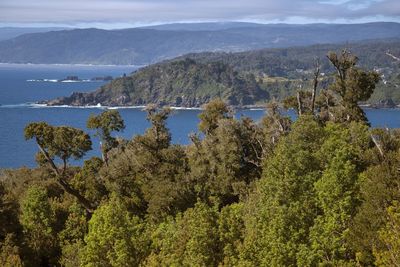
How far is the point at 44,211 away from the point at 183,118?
161m

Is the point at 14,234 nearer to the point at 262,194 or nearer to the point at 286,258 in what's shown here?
the point at 262,194

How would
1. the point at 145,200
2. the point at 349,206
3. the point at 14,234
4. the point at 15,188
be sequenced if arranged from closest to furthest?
the point at 349,206 < the point at 14,234 < the point at 145,200 < the point at 15,188

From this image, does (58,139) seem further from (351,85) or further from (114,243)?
(351,85)

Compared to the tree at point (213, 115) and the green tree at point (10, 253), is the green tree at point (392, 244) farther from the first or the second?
the tree at point (213, 115)

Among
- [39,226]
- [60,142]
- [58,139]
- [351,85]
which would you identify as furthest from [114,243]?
[351,85]

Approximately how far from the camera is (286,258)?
2077 cm

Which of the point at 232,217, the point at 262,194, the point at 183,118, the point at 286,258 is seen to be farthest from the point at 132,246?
the point at 183,118

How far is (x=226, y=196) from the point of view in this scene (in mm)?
36562

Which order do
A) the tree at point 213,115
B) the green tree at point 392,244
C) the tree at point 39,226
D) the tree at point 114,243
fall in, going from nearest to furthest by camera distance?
the green tree at point 392,244 < the tree at point 114,243 < the tree at point 39,226 < the tree at point 213,115

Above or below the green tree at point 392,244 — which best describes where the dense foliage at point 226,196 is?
below

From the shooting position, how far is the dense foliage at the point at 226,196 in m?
21.8

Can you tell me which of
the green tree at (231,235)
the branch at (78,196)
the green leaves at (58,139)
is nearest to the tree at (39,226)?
the branch at (78,196)

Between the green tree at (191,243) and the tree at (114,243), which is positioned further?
the tree at (114,243)

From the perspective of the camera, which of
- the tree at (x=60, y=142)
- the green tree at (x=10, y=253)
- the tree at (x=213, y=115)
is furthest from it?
the tree at (x=213, y=115)
